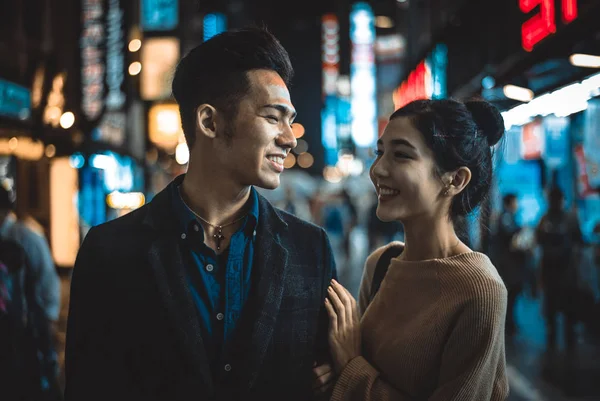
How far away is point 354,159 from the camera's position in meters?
52.2

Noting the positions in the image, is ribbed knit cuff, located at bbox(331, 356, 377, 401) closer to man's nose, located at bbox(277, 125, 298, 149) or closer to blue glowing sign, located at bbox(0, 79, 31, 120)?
man's nose, located at bbox(277, 125, 298, 149)

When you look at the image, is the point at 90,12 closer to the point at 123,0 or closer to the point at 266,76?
the point at 123,0

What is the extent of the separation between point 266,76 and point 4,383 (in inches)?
111

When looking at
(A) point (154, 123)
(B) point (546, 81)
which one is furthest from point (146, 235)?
(A) point (154, 123)

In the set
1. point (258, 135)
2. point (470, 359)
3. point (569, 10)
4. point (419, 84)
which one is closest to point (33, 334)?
point (258, 135)

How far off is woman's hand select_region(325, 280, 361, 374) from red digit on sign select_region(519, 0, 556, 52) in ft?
16.4

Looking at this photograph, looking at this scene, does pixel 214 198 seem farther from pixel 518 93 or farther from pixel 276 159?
pixel 518 93

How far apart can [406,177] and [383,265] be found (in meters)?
0.62

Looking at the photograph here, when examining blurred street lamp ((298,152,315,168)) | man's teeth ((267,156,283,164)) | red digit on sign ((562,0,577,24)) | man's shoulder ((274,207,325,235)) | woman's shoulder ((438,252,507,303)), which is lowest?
woman's shoulder ((438,252,507,303))

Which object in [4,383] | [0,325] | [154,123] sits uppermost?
[154,123]

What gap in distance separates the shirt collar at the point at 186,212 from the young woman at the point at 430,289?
19.4 inches

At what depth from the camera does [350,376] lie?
2287 mm

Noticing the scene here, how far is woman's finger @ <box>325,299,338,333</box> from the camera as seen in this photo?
2359 mm

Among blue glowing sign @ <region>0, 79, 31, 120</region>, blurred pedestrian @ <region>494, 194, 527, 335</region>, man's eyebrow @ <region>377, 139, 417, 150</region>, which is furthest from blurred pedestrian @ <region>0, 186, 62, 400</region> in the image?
blurred pedestrian @ <region>494, 194, 527, 335</region>
